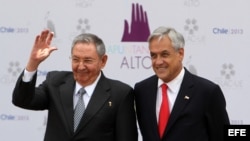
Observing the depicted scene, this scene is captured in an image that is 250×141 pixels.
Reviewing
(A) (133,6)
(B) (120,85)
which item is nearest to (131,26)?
(A) (133,6)

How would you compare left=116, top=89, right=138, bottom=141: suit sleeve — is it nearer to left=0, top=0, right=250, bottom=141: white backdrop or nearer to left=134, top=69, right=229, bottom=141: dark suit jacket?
left=134, top=69, right=229, bottom=141: dark suit jacket

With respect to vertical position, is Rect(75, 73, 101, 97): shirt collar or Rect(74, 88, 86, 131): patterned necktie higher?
Rect(75, 73, 101, 97): shirt collar

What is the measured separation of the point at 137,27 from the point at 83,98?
193cm

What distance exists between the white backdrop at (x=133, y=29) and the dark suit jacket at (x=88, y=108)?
174 centimetres

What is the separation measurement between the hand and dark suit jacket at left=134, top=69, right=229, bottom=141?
0.56 m

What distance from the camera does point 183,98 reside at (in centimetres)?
256

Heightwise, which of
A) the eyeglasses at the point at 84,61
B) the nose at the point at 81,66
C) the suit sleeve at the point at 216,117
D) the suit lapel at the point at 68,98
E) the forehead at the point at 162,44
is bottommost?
the suit sleeve at the point at 216,117

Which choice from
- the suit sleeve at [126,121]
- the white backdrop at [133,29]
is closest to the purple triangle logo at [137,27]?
the white backdrop at [133,29]

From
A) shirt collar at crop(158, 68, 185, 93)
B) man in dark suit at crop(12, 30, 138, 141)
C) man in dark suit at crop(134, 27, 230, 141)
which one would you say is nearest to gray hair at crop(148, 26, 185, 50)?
man in dark suit at crop(134, 27, 230, 141)

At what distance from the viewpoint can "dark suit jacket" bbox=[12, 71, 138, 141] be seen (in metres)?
2.48

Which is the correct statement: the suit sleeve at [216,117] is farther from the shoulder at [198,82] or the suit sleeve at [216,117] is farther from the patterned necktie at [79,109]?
the patterned necktie at [79,109]

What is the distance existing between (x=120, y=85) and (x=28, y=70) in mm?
475

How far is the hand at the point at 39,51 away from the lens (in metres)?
2.44

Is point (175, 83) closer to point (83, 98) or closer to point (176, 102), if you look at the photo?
point (176, 102)
